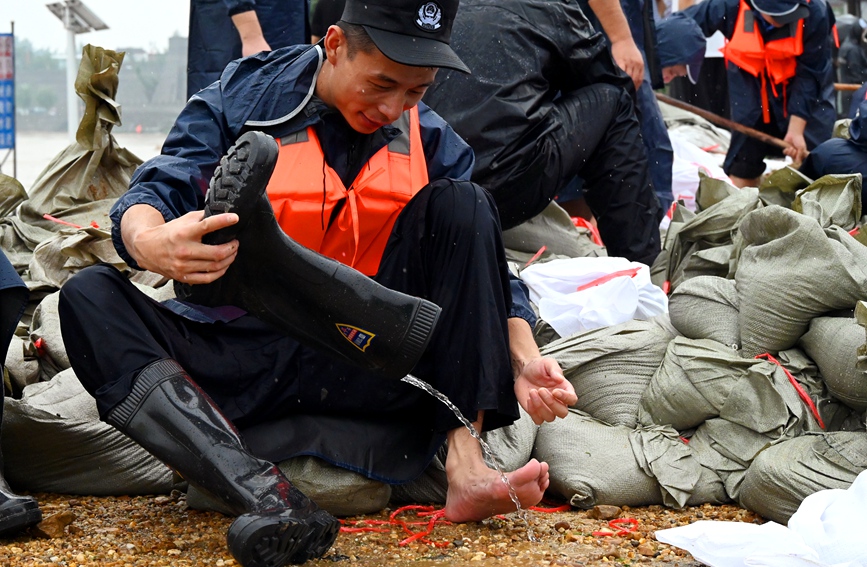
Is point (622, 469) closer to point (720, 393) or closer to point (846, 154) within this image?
point (720, 393)

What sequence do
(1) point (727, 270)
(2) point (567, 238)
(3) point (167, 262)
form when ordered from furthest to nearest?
(2) point (567, 238), (1) point (727, 270), (3) point (167, 262)

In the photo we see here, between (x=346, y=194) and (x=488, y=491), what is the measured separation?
72cm

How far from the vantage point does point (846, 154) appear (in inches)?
158

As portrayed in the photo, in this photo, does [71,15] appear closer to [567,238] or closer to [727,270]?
[567,238]

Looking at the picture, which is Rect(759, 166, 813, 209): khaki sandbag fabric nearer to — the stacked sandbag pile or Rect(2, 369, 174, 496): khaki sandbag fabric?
the stacked sandbag pile

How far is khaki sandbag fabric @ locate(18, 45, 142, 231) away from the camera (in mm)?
3555

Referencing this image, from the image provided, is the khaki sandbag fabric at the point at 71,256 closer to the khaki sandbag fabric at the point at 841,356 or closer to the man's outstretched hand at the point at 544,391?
the man's outstretched hand at the point at 544,391

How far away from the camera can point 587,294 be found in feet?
10.6

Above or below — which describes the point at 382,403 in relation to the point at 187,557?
above

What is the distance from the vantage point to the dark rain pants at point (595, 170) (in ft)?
11.5

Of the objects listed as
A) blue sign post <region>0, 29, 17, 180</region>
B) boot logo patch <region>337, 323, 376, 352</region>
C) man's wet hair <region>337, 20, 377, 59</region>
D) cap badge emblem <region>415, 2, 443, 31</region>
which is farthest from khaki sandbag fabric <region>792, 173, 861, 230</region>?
blue sign post <region>0, 29, 17, 180</region>

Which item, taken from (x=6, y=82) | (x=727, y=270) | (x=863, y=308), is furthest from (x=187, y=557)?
(x=6, y=82)

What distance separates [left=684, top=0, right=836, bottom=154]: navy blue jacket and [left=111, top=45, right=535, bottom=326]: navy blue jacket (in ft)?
13.6

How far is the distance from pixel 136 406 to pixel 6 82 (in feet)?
17.4
